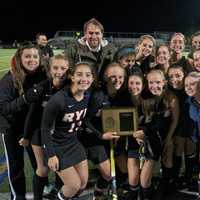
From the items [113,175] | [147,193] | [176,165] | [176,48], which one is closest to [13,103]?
[113,175]

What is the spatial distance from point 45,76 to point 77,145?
0.74m

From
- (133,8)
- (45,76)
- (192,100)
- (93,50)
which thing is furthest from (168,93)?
(133,8)

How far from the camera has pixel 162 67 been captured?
4668 millimetres

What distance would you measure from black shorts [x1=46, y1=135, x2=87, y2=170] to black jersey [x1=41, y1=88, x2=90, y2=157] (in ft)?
0.12

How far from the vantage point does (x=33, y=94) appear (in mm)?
3557

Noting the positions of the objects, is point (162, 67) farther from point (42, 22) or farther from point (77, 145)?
point (42, 22)

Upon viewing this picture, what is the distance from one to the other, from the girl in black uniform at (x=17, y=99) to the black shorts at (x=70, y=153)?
1.61 ft

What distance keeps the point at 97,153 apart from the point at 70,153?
427mm

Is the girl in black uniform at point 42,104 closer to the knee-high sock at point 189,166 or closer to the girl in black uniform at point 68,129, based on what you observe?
the girl in black uniform at point 68,129

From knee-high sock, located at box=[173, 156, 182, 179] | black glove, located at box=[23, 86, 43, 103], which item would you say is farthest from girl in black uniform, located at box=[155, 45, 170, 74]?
black glove, located at box=[23, 86, 43, 103]

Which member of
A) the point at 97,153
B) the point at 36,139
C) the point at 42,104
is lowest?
the point at 97,153

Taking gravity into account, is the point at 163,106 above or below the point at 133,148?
above

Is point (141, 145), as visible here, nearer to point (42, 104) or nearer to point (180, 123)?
point (180, 123)

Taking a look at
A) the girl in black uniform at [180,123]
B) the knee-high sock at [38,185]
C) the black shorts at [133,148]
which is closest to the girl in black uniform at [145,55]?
the girl in black uniform at [180,123]
